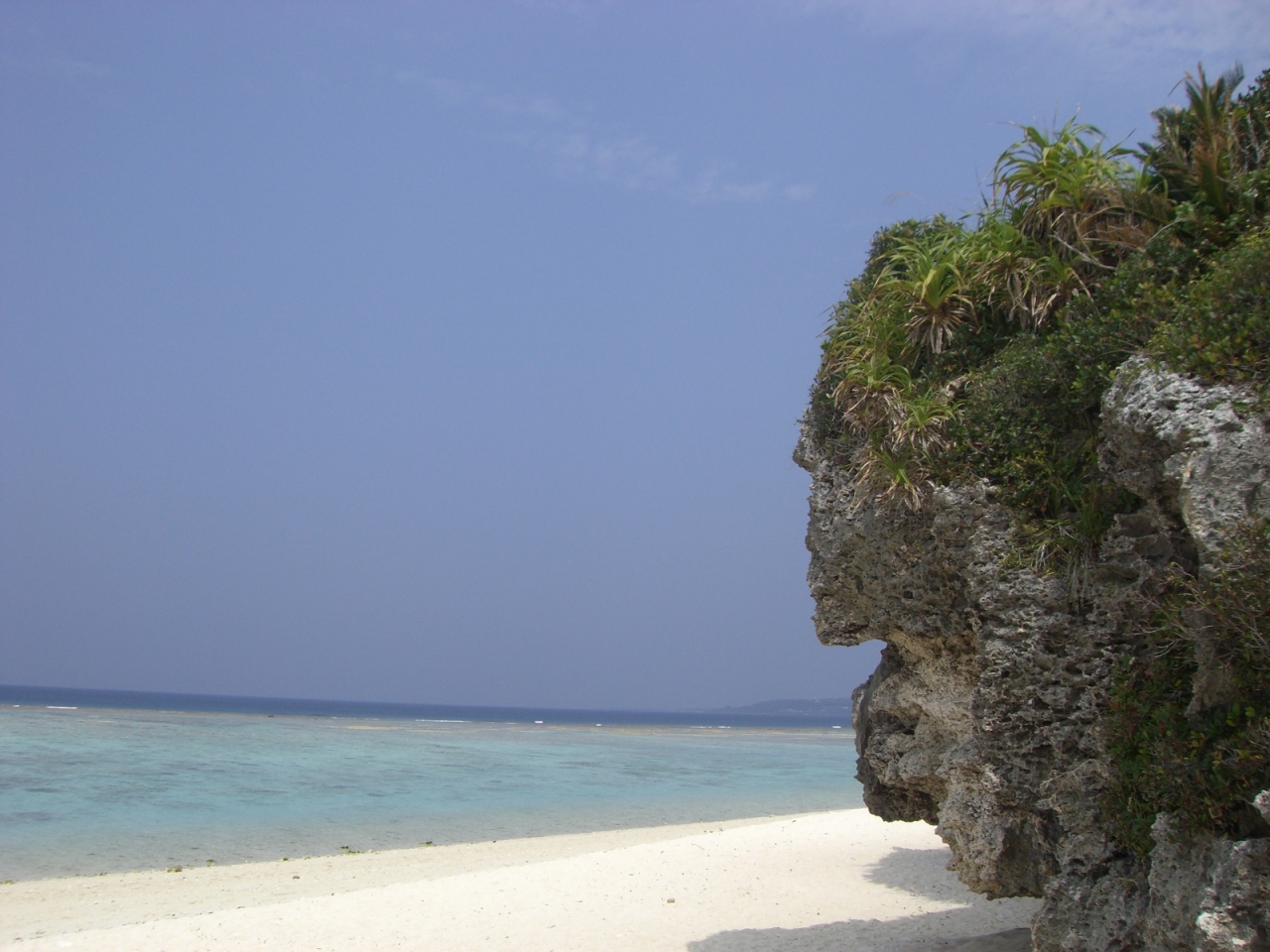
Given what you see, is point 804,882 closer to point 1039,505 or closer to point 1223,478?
point 1039,505

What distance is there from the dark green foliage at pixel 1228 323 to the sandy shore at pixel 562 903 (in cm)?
547

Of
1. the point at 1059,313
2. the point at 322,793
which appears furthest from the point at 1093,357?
the point at 322,793

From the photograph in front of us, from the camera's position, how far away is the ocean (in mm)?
16391

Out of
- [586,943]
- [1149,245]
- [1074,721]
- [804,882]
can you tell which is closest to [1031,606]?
[1074,721]

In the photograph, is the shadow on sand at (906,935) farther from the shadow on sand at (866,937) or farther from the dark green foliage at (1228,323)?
the dark green foliage at (1228,323)

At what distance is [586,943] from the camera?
370 inches

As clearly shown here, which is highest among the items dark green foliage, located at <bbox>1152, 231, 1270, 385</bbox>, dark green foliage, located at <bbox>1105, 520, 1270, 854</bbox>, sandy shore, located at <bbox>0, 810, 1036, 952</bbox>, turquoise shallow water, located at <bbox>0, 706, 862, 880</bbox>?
dark green foliage, located at <bbox>1152, 231, 1270, 385</bbox>

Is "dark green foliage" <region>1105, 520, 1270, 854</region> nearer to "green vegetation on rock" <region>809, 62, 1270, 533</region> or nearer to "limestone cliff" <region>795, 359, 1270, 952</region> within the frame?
"limestone cliff" <region>795, 359, 1270, 952</region>

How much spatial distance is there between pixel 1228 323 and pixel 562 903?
30.6ft

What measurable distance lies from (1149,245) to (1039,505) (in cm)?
177

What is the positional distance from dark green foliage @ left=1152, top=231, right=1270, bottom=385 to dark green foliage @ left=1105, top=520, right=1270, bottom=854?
923 millimetres

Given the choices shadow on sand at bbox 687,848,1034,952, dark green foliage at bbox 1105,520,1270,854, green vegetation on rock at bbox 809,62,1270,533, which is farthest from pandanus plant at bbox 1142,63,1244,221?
shadow on sand at bbox 687,848,1034,952

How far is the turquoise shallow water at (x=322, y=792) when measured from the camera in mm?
16422

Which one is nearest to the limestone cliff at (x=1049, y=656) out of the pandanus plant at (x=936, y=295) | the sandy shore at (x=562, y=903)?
the pandanus plant at (x=936, y=295)
